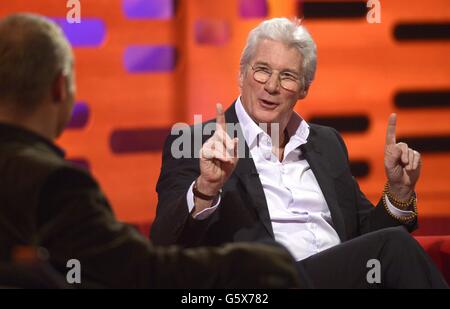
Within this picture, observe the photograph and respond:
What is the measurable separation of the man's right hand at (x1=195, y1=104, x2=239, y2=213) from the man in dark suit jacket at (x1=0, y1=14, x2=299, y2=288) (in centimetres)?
51

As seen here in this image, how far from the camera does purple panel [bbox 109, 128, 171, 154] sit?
2818 mm

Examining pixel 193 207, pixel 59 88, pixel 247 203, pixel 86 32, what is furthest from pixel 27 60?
pixel 86 32

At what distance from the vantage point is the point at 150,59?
281 centimetres

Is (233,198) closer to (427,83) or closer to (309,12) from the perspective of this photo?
(309,12)

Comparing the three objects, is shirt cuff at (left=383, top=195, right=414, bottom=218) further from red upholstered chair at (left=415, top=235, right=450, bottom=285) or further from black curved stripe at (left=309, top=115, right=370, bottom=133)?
black curved stripe at (left=309, top=115, right=370, bottom=133)

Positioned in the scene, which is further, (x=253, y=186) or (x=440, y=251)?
(x=440, y=251)

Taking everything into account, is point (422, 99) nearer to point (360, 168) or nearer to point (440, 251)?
point (360, 168)

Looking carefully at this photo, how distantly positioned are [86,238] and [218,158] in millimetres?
623

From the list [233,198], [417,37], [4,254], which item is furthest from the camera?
[417,37]

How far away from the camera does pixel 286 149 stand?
2.11 meters

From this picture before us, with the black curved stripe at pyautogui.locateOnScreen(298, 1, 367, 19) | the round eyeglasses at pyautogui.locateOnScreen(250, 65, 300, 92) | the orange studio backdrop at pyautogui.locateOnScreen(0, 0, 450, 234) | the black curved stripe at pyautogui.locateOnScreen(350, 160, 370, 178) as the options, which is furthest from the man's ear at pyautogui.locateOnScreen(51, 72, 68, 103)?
the black curved stripe at pyautogui.locateOnScreen(350, 160, 370, 178)

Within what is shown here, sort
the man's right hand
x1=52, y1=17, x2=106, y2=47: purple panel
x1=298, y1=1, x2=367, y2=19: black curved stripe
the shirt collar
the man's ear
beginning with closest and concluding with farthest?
the man's ear → the man's right hand → the shirt collar → x1=52, y1=17, x2=106, y2=47: purple panel → x1=298, y1=1, x2=367, y2=19: black curved stripe
